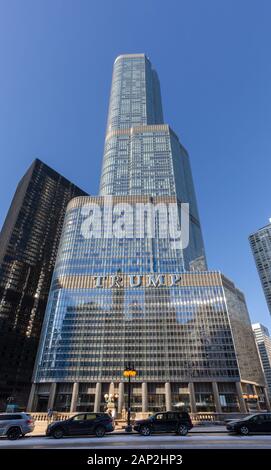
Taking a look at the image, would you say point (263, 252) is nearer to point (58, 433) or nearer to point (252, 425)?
point (252, 425)

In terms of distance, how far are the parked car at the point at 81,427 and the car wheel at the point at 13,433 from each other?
211cm

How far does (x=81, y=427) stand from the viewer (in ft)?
52.3

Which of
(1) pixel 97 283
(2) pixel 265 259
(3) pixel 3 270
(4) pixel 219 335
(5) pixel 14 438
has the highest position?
(2) pixel 265 259

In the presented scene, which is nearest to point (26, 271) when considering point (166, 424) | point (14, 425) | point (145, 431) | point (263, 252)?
point (14, 425)

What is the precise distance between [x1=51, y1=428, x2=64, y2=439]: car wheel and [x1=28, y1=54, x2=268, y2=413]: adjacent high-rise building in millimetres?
49172

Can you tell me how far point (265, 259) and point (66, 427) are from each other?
191m

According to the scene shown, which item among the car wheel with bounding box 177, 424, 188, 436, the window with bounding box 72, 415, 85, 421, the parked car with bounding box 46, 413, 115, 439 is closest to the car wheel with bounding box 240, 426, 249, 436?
the car wheel with bounding box 177, 424, 188, 436

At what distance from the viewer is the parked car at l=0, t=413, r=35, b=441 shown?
15.9 m

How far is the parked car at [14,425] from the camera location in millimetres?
15867

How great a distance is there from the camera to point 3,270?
5172 inches

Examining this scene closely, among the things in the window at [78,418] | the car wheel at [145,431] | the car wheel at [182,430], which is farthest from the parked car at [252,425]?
the window at [78,418]
